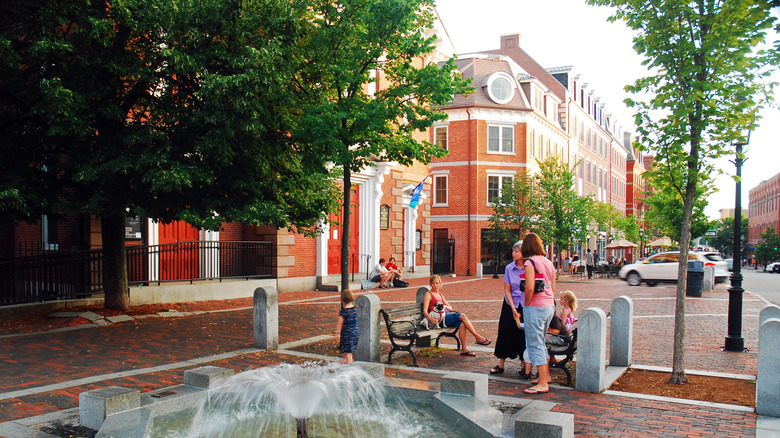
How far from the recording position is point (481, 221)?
127ft

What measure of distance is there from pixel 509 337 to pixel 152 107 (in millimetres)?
8374

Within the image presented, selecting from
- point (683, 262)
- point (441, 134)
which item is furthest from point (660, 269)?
point (683, 262)

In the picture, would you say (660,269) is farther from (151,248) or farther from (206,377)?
(206,377)

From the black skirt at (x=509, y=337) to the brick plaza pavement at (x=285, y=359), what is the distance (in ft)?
1.18

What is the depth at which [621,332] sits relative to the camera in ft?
29.2

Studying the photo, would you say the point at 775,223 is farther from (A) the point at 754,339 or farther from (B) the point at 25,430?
(B) the point at 25,430

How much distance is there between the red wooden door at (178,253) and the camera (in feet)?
57.2

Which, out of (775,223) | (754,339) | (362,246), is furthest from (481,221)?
(775,223)

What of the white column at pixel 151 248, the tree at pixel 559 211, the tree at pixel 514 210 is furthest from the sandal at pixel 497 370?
the tree at pixel 514 210

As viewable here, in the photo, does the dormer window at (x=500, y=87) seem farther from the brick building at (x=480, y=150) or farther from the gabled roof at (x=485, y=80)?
the gabled roof at (x=485, y=80)

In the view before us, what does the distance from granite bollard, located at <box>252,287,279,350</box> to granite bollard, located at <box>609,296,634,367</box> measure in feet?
18.9

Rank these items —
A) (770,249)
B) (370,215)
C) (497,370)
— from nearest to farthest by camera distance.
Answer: (497,370) < (370,215) < (770,249)

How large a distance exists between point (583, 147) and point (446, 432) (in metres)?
53.9

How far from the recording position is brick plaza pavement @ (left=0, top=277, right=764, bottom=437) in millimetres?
6516
